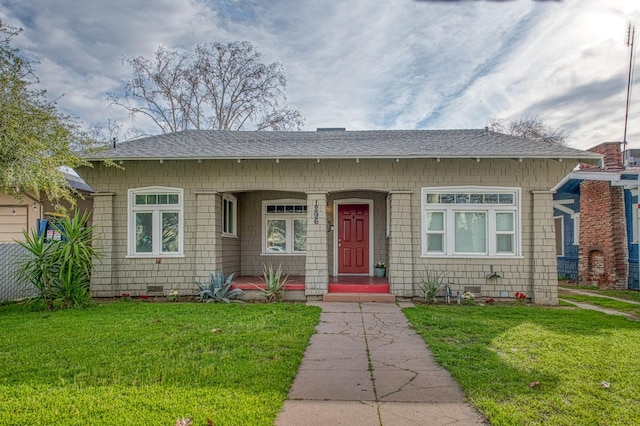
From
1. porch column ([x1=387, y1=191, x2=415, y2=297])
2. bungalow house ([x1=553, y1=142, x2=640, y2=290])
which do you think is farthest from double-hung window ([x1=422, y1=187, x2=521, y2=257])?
bungalow house ([x1=553, y1=142, x2=640, y2=290])

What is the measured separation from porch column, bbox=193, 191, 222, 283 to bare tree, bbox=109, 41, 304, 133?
13422 millimetres

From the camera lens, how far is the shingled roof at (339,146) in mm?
9125

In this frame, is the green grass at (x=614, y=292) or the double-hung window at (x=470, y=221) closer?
the double-hung window at (x=470, y=221)

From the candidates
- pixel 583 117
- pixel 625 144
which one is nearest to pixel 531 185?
pixel 625 144

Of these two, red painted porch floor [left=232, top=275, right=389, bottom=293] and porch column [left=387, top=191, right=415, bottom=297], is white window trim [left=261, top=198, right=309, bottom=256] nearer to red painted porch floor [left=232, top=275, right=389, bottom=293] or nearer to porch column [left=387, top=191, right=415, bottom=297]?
red painted porch floor [left=232, top=275, right=389, bottom=293]

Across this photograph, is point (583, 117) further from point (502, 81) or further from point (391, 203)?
point (391, 203)

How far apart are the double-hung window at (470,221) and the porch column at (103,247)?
7231mm

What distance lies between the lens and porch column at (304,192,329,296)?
9641 millimetres

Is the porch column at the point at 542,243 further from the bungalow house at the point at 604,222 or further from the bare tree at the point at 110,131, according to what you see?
the bare tree at the point at 110,131

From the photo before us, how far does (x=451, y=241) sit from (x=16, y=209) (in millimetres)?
12969

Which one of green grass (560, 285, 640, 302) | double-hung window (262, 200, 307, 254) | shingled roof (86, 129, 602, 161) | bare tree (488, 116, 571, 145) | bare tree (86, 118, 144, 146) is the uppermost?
bare tree (488, 116, 571, 145)

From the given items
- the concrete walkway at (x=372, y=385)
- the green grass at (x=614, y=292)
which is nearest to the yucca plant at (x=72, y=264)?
the concrete walkway at (x=372, y=385)

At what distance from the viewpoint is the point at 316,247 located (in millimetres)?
9719

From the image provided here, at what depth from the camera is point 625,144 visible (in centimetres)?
1423
